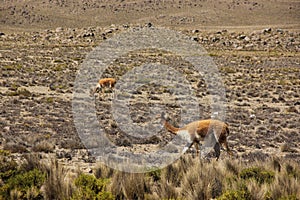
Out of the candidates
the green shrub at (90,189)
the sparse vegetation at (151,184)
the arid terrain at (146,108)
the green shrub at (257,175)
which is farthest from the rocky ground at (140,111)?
the green shrub at (257,175)

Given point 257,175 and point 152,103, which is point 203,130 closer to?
point 257,175

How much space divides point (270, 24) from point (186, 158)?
109 metres

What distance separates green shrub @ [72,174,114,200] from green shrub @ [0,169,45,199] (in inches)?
26.7

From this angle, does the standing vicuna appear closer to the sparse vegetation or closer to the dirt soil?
the sparse vegetation

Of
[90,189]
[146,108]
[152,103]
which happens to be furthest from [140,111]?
[90,189]

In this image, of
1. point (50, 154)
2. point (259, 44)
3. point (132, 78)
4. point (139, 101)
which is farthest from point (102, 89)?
point (259, 44)

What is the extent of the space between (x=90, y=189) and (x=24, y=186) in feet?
3.96

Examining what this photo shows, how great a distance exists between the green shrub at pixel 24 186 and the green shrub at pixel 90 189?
0.68 meters

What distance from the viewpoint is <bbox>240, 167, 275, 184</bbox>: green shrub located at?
7.04 meters

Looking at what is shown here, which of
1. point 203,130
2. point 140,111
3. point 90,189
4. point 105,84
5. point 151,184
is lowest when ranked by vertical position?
point 151,184

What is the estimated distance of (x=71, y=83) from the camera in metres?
25.5

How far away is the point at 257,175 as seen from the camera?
7129 mm

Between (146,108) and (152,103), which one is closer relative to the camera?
(146,108)

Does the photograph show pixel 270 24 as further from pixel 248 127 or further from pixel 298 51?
pixel 248 127
